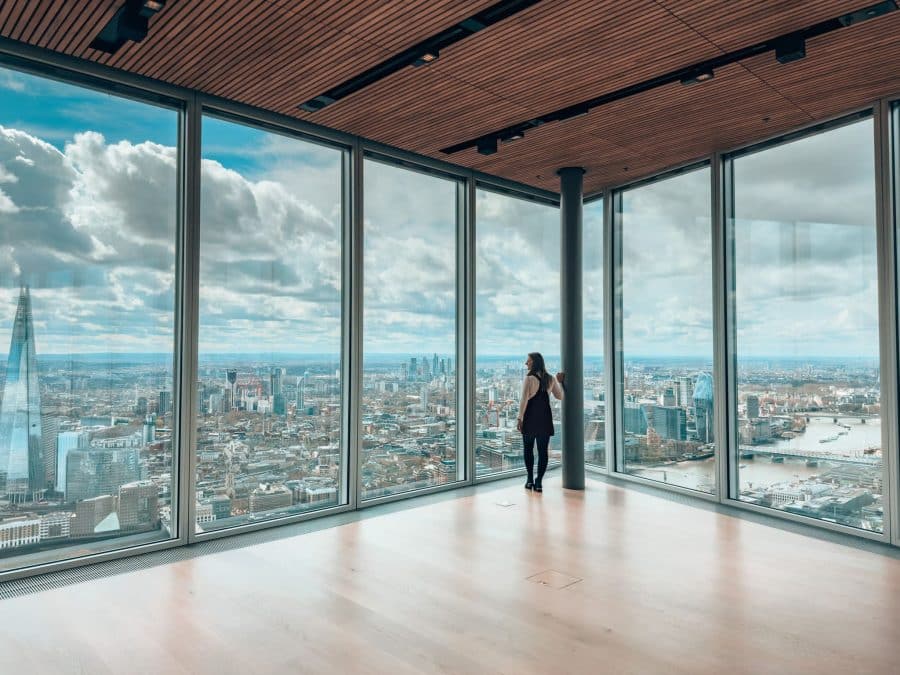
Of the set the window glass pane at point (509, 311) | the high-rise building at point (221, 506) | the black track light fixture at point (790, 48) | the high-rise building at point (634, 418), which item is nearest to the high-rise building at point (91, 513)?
the high-rise building at point (221, 506)

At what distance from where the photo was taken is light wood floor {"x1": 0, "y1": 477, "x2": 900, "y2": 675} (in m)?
3.04

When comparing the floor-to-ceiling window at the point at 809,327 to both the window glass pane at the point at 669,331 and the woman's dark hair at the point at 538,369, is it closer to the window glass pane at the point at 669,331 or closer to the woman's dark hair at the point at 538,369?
the window glass pane at the point at 669,331

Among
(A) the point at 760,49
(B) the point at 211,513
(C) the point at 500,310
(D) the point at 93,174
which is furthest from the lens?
(C) the point at 500,310

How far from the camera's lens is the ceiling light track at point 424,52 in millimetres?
3748

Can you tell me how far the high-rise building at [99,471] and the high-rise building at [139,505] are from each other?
7 cm

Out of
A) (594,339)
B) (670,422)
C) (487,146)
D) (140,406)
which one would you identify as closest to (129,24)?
(140,406)

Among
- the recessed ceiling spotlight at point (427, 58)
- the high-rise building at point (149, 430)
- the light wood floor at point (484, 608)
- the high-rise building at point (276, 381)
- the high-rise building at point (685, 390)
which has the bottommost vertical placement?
the light wood floor at point (484, 608)

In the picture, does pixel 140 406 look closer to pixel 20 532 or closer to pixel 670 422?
pixel 20 532

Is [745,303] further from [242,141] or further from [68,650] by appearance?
[68,650]

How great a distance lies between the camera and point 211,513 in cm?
505

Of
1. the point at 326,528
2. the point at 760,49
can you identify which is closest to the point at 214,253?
the point at 326,528

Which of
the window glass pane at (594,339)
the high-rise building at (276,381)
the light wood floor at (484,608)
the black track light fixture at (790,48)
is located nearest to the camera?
the light wood floor at (484,608)

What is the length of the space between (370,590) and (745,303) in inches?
179

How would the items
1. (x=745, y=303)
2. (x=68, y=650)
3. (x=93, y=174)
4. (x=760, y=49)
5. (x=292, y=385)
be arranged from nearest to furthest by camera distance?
(x=68, y=650)
(x=760, y=49)
(x=93, y=174)
(x=292, y=385)
(x=745, y=303)
